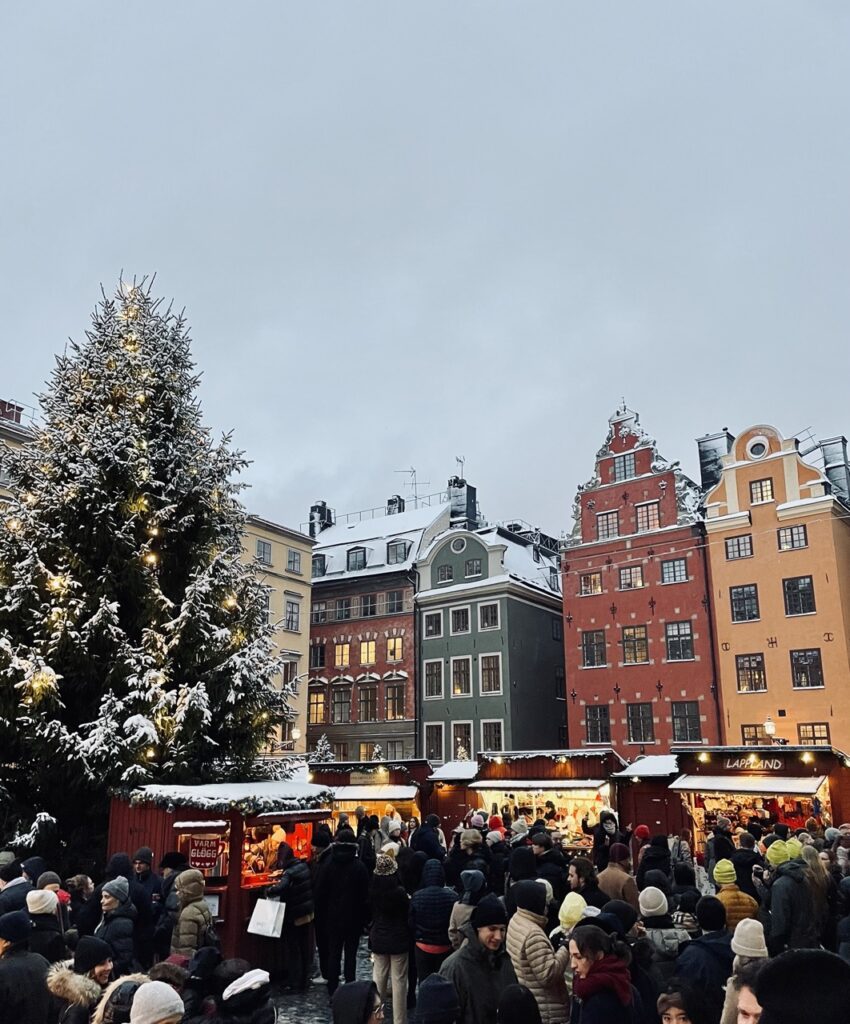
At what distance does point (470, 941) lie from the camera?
5.89 meters

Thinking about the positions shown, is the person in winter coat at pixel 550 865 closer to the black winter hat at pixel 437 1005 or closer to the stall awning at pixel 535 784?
the black winter hat at pixel 437 1005

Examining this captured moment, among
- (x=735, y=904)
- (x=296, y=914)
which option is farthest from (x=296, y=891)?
(x=735, y=904)

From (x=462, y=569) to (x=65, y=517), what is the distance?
2698cm

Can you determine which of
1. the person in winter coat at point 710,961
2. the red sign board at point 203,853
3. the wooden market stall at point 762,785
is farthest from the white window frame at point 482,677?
the person in winter coat at point 710,961

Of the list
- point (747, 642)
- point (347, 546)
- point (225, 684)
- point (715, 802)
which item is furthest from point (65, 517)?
point (347, 546)

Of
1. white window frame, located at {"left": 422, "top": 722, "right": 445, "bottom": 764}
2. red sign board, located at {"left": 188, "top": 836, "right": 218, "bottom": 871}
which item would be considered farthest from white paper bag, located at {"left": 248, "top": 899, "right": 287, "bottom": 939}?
white window frame, located at {"left": 422, "top": 722, "right": 445, "bottom": 764}

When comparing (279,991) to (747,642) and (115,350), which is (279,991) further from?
(747,642)

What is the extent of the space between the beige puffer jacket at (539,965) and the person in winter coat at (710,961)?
0.92 meters

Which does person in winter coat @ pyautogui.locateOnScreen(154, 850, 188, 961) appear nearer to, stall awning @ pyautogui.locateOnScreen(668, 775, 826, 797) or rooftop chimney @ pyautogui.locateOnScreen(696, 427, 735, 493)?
stall awning @ pyautogui.locateOnScreen(668, 775, 826, 797)

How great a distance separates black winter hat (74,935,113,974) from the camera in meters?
5.73

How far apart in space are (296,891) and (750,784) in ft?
53.8

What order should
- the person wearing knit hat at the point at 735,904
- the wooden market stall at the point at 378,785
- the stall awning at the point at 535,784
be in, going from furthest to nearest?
the wooden market stall at the point at 378,785, the stall awning at the point at 535,784, the person wearing knit hat at the point at 735,904

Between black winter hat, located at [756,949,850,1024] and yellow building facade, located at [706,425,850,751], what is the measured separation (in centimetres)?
2966

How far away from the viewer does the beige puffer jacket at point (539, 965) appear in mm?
6059
